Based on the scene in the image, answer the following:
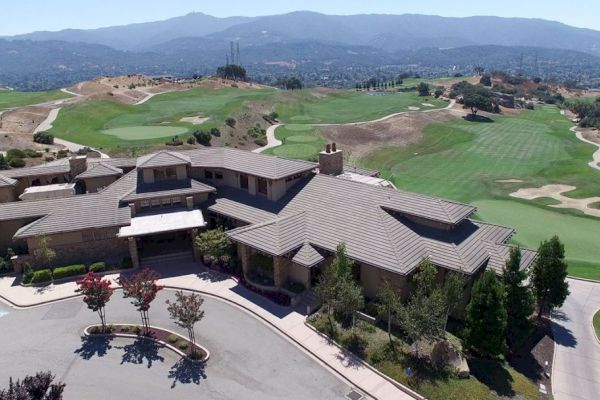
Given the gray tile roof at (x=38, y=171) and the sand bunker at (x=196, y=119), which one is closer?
the gray tile roof at (x=38, y=171)

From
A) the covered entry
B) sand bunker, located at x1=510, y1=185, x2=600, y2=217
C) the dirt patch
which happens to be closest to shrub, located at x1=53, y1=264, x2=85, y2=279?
the covered entry

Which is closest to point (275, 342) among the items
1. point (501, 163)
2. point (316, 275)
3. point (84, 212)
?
point (316, 275)

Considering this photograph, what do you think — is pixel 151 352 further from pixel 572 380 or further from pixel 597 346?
pixel 597 346

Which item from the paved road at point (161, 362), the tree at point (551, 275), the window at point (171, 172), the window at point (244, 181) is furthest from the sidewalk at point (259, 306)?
the tree at point (551, 275)

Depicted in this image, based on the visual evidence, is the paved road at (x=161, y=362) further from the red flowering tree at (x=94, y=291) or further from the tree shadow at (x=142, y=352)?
the red flowering tree at (x=94, y=291)

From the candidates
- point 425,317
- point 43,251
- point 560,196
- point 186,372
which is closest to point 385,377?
point 425,317

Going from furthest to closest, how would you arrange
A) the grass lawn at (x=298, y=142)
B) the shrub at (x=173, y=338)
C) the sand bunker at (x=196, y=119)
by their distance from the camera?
the sand bunker at (x=196, y=119)
the grass lawn at (x=298, y=142)
the shrub at (x=173, y=338)

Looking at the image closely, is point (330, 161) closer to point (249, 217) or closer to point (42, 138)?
point (249, 217)
